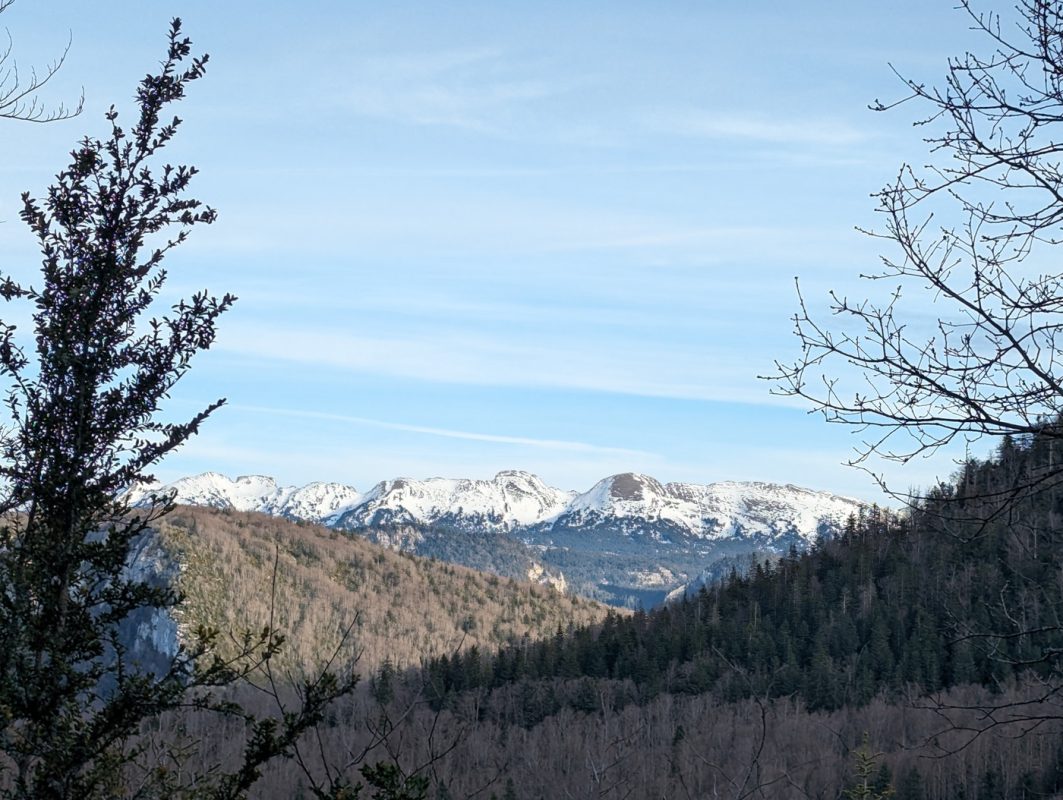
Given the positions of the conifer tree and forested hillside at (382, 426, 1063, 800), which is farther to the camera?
forested hillside at (382, 426, 1063, 800)

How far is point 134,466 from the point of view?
11.9m

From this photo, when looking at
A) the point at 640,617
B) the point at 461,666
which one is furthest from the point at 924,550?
the point at 461,666

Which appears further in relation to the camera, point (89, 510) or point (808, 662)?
point (808, 662)

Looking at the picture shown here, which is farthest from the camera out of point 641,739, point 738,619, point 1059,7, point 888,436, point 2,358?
point 738,619

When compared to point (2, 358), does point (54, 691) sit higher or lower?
lower

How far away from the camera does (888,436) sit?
26.7 feet

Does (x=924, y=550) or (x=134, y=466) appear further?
(x=924, y=550)

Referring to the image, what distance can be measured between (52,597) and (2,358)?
2560 mm

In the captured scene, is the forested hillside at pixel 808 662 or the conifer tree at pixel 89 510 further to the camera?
the forested hillside at pixel 808 662

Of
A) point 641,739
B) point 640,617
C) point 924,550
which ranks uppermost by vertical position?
point 924,550

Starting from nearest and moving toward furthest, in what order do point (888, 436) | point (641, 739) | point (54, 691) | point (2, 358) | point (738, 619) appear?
point (888, 436), point (54, 691), point (2, 358), point (641, 739), point (738, 619)

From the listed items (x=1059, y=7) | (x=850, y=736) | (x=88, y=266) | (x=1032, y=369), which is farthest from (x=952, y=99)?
(x=850, y=736)

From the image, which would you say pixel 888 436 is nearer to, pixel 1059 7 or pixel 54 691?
pixel 1059 7

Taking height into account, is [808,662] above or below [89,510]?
below
